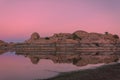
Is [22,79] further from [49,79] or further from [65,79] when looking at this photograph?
[65,79]

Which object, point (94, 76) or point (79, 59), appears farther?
point (79, 59)

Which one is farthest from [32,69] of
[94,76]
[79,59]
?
[79,59]

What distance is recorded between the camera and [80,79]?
38.7m

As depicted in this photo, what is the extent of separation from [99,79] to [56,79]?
710 centimetres

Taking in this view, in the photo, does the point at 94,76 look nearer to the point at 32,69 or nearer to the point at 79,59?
the point at 32,69

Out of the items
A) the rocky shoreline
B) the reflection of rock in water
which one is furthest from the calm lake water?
the reflection of rock in water

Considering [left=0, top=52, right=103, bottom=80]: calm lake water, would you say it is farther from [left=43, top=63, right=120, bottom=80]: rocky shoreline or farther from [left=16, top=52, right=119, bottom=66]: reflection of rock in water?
[left=16, top=52, right=119, bottom=66]: reflection of rock in water

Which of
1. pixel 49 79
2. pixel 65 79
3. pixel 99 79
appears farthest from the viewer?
pixel 49 79

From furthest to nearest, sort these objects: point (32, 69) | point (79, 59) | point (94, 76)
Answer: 1. point (79, 59)
2. point (32, 69)
3. point (94, 76)

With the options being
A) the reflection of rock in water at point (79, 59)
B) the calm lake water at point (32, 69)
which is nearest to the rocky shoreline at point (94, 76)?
the calm lake water at point (32, 69)

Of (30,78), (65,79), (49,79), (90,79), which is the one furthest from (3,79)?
(90,79)

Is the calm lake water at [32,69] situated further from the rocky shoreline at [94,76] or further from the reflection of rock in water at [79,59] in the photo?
the reflection of rock in water at [79,59]

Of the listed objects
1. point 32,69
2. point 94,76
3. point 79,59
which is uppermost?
point 94,76

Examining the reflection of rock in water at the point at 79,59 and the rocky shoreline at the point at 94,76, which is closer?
the rocky shoreline at the point at 94,76
